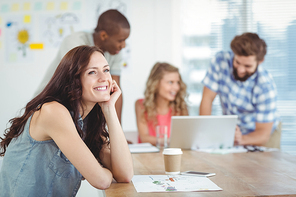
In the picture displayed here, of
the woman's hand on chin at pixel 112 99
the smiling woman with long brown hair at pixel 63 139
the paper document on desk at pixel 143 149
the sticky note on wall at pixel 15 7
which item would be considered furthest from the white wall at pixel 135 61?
the smiling woman with long brown hair at pixel 63 139

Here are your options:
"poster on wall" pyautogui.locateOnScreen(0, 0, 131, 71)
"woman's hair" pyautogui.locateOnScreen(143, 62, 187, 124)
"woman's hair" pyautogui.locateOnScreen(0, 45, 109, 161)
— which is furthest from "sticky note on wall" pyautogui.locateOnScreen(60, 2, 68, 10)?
"woman's hair" pyautogui.locateOnScreen(0, 45, 109, 161)

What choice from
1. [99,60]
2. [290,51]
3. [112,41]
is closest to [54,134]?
[99,60]

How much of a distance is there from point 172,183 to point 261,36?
9.70 ft

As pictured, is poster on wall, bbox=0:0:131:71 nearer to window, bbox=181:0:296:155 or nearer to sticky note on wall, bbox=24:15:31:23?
sticky note on wall, bbox=24:15:31:23

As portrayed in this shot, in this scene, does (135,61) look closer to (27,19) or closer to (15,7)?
(27,19)

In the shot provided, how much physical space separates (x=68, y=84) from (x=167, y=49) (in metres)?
2.26

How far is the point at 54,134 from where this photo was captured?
113cm

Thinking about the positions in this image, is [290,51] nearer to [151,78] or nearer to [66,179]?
[151,78]

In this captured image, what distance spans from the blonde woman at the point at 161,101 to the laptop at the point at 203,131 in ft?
2.14

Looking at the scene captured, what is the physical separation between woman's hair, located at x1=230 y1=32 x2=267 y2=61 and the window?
4.02ft

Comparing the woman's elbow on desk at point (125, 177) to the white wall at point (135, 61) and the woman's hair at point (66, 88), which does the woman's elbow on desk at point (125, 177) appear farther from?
the white wall at point (135, 61)

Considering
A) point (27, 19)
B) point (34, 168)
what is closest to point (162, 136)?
point (34, 168)

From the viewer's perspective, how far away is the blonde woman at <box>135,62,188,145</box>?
2.59 m

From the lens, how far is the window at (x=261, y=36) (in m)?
3.60
